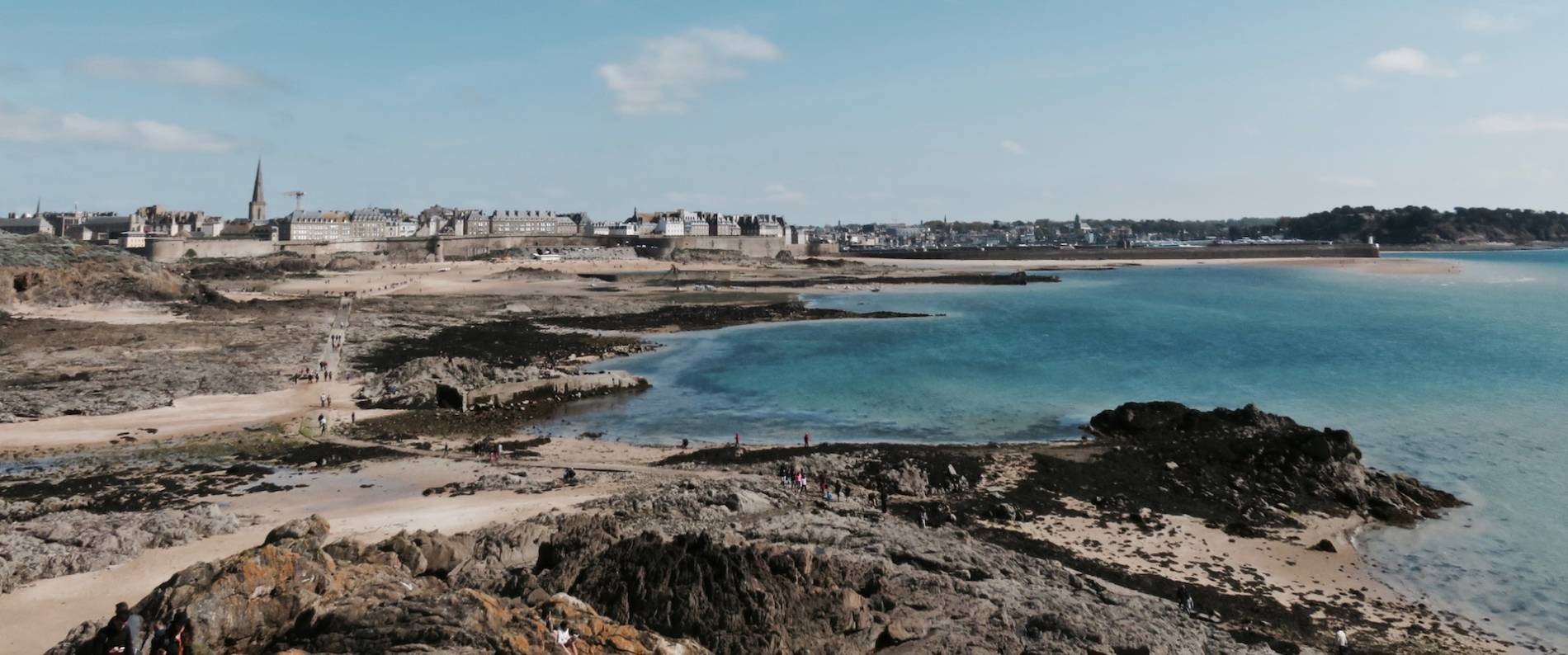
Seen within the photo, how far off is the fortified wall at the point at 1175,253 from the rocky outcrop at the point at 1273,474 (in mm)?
130189

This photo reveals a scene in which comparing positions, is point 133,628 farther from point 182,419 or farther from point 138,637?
point 182,419

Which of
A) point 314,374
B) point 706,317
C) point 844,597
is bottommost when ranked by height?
point 314,374

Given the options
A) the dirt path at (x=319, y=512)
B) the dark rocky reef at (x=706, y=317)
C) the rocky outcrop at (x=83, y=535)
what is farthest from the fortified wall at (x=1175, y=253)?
the rocky outcrop at (x=83, y=535)

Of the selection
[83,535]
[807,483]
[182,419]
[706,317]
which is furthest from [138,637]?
[706,317]

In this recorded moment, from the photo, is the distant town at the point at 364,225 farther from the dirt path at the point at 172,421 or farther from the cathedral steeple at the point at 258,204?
the dirt path at the point at 172,421

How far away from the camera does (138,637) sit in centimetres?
804

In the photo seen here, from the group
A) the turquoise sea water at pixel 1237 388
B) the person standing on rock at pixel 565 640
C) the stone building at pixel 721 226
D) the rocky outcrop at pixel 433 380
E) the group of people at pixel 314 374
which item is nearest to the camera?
the person standing on rock at pixel 565 640

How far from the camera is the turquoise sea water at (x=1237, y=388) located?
60.3 ft

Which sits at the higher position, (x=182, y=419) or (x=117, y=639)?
(x=117, y=639)

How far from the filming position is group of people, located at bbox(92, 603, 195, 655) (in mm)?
7953

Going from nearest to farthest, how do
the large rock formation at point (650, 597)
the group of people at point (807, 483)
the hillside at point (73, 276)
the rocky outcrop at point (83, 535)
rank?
the large rock formation at point (650, 597) < the rocky outcrop at point (83, 535) < the group of people at point (807, 483) < the hillside at point (73, 276)

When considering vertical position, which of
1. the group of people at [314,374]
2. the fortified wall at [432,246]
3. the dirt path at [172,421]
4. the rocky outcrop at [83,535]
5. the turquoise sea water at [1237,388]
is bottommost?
the turquoise sea water at [1237,388]

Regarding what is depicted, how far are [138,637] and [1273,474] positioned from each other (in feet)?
70.7

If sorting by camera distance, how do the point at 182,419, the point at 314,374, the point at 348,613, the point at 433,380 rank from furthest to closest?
the point at 314,374 → the point at 433,380 → the point at 182,419 → the point at 348,613
